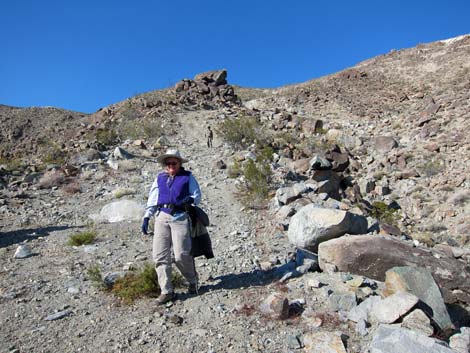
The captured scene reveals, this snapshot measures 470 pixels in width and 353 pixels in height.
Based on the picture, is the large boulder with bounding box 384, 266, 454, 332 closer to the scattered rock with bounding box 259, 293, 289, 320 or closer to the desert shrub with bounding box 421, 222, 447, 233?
the scattered rock with bounding box 259, 293, 289, 320

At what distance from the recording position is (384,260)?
5.27m

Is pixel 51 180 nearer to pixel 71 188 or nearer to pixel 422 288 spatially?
pixel 71 188

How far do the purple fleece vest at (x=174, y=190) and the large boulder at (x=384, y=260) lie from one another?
225 centimetres

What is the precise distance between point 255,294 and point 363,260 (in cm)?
160

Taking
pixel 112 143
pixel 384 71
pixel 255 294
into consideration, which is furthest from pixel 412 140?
pixel 384 71

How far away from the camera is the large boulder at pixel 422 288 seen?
13.2 feet

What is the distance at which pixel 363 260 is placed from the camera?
5.22 meters

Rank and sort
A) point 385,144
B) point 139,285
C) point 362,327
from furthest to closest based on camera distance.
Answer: point 385,144 → point 139,285 → point 362,327

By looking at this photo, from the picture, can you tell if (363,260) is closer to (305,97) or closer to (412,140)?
(412,140)

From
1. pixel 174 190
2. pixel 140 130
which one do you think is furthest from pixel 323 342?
pixel 140 130

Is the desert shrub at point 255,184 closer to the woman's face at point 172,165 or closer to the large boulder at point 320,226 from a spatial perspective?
the large boulder at point 320,226

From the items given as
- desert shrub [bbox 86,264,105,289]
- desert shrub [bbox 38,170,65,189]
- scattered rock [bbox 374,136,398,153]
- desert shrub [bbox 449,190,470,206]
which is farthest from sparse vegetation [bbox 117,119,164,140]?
desert shrub [bbox 86,264,105,289]

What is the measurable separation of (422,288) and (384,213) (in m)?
6.90

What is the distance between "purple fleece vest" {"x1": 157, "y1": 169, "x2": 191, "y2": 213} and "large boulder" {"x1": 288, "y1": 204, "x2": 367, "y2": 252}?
2358 millimetres
